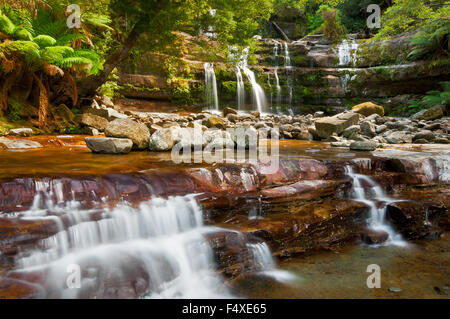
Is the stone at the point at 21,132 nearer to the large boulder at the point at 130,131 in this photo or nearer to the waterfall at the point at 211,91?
the large boulder at the point at 130,131

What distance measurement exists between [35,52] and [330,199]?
7157 mm

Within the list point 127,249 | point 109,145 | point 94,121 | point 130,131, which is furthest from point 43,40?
point 127,249

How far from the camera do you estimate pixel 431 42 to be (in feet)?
46.0

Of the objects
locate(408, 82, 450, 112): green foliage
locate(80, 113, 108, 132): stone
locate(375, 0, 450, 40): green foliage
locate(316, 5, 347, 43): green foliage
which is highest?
locate(316, 5, 347, 43): green foliage

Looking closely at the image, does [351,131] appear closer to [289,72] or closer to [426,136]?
[426,136]

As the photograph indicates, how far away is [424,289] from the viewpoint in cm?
232

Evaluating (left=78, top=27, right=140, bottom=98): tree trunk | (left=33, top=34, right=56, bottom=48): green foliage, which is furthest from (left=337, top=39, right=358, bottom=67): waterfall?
(left=33, top=34, right=56, bottom=48): green foliage

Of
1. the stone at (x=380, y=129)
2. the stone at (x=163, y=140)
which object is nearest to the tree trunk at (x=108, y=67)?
the stone at (x=163, y=140)

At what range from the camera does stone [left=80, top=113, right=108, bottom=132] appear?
25.7ft

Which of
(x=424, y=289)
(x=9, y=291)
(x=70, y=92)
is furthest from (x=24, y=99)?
(x=424, y=289)

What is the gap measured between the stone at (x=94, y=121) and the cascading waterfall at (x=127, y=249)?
557cm

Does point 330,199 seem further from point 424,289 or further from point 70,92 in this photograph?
point 70,92

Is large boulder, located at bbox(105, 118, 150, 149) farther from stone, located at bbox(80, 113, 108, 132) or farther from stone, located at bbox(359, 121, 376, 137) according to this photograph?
stone, located at bbox(359, 121, 376, 137)

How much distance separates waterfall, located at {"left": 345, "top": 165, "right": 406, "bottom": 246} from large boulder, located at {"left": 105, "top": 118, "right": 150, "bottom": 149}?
3.73 m
